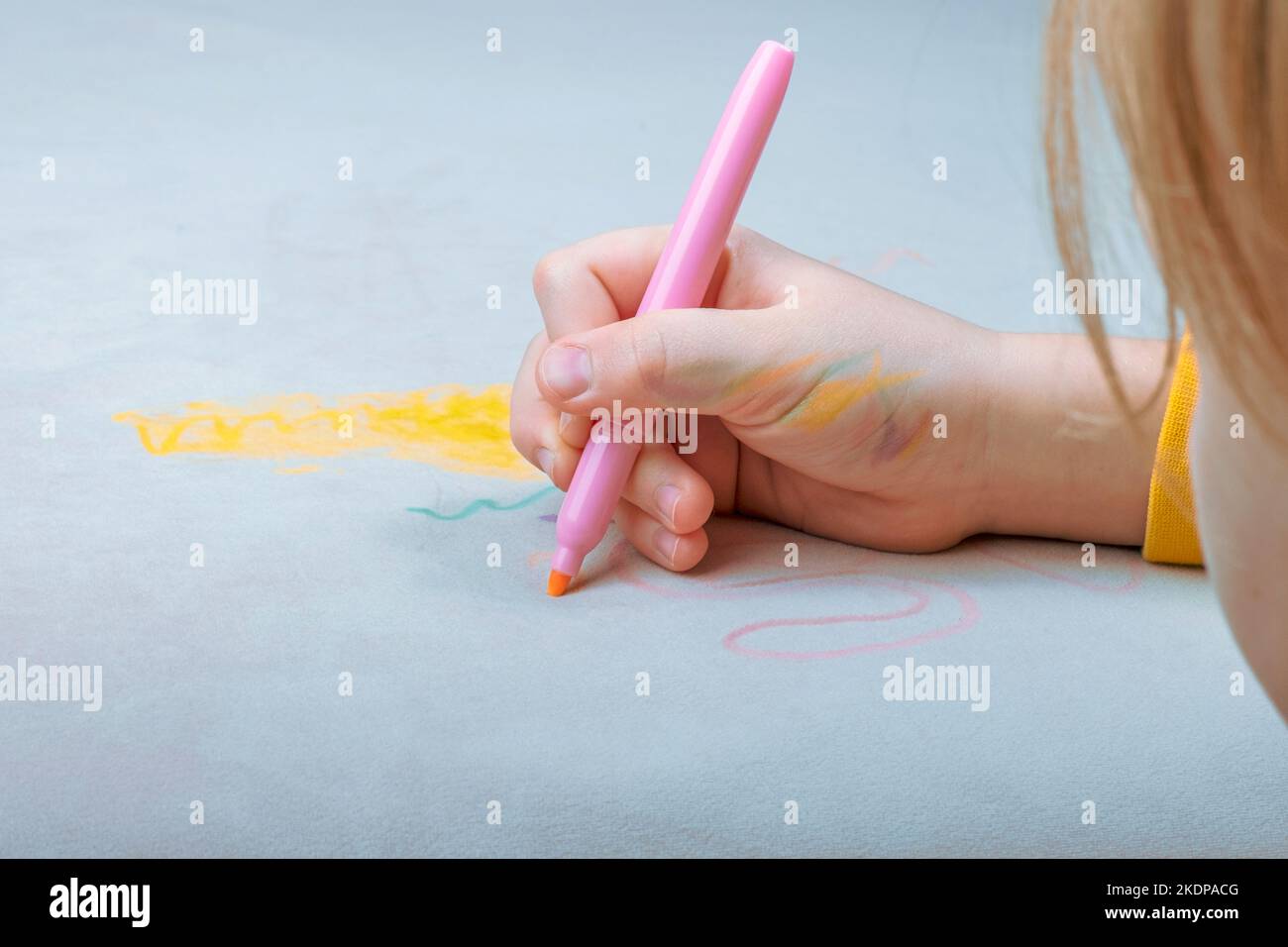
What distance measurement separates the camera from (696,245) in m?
0.63

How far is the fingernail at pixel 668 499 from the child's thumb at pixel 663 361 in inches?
1.5

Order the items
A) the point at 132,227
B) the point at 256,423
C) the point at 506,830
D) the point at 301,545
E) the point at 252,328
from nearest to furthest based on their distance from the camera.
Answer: the point at 506,830, the point at 301,545, the point at 256,423, the point at 252,328, the point at 132,227

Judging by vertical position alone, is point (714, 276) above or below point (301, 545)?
above

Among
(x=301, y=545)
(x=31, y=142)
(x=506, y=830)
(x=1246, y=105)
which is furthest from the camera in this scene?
(x=31, y=142)

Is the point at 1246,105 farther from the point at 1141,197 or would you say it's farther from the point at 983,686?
the point at 983,686

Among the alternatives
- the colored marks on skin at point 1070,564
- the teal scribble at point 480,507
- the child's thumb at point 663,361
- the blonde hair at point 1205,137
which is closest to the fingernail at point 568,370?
the child's thumb at point 663,361

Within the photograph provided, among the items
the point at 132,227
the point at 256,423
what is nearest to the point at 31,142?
the point at 132,227

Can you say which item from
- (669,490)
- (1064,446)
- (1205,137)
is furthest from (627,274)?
(1205,137)

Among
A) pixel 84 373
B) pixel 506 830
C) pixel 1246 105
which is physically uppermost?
pixel 1246 105

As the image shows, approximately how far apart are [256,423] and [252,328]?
0.43ft

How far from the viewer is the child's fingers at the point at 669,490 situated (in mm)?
631

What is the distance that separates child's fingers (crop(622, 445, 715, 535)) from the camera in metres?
0.63

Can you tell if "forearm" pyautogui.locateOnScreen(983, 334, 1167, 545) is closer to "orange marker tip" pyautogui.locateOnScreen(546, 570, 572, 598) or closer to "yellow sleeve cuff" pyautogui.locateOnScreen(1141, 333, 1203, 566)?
"yellow sleeve cuff" pyautogui.locateOnScreen(1141, 333, 1203, 566)

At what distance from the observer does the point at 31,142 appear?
46.9 inches
